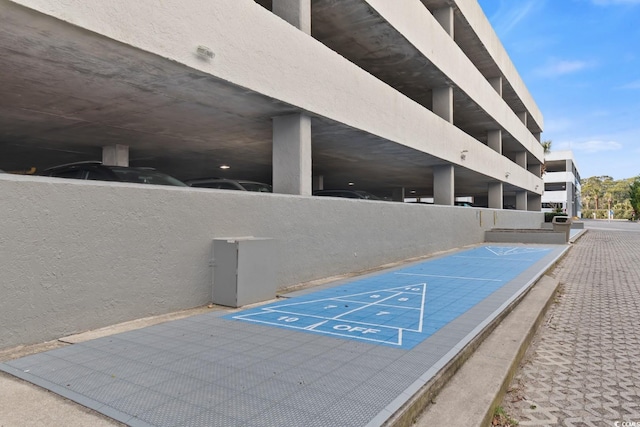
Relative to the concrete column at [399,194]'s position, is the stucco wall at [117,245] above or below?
below

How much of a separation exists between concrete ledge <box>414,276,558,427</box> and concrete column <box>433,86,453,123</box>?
12.4 m

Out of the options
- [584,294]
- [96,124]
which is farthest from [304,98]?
[584,294]

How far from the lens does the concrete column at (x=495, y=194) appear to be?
26062 mm

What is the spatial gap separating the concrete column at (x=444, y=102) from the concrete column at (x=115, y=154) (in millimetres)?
12136

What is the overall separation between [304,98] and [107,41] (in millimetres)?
4239

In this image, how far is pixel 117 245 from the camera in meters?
5.52

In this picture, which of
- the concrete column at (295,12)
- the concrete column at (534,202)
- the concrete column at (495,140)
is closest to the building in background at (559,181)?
the concrete column at (534,202)

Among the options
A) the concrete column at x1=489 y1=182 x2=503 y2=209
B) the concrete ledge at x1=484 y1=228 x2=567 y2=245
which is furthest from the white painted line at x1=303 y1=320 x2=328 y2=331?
the concrete column at x1=489 y1=182 x2=503 y2=209

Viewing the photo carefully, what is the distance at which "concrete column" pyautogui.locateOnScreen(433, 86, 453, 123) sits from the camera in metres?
17.4

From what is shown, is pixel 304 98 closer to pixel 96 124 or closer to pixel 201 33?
pixel 201 33

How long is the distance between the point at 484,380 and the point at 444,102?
15271mm

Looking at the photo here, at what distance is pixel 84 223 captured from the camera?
5.16m

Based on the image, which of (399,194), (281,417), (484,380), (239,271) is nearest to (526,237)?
(399,194)

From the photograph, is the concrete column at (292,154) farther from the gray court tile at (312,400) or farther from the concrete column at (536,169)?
the concrete column at (536,169)
